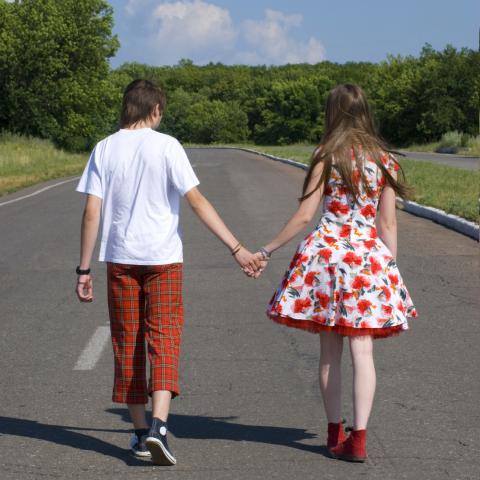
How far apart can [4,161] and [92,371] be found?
1290 inches

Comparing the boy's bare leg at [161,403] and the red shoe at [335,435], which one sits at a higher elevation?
the boy's bare leg at [161,403]

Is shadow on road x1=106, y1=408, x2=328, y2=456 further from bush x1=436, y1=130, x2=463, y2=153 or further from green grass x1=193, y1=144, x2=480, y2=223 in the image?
bush x1=436, y1=130, x2=463, y2=153

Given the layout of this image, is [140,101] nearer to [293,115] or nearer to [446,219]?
[446,219]

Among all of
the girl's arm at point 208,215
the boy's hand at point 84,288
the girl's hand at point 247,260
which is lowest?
the boy's hand at point 84,288

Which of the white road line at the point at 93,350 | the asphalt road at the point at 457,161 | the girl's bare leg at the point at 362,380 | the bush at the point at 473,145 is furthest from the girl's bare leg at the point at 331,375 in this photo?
the bush at the point at 473,145

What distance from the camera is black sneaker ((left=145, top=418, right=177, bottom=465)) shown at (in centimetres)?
459

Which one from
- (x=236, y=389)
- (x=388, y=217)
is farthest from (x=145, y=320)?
(x=236, y=389)

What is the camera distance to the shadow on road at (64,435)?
4.95 meters

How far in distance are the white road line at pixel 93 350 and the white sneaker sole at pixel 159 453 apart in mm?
2197

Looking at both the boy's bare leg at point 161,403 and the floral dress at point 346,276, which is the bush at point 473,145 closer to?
the floral dress at point 346,276

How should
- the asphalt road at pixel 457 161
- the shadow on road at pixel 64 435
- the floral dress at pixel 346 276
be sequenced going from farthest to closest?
the asphalt road at pixel 457 161
the shadow on road at pixel 64 435
the floral dress at pixel 346 276

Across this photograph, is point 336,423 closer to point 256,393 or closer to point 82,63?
point 256,393

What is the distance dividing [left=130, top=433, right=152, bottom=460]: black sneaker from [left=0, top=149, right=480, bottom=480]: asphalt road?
0.19ft

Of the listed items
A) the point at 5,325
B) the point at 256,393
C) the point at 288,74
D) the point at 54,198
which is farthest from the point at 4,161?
the point at 288,74
